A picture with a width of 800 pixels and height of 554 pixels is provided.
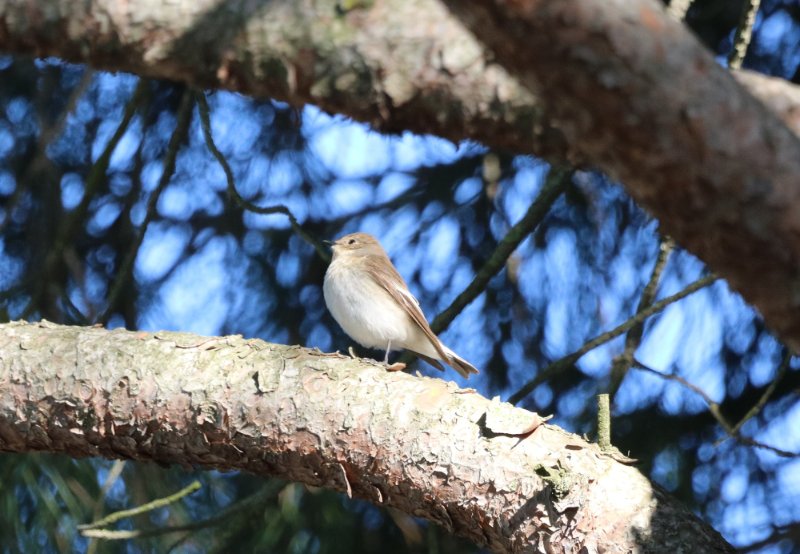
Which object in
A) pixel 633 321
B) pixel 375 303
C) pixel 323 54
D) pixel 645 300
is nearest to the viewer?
pixel 323 54

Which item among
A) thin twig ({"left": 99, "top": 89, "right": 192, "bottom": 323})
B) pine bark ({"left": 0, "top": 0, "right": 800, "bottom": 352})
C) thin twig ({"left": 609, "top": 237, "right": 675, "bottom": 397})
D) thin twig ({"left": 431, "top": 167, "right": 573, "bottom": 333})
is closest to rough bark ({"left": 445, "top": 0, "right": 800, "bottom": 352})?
→ pine bark ({"left": 0, "top": 0, "right": 800, "bottom": 352})

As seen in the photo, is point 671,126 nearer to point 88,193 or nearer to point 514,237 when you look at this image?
point 514,237

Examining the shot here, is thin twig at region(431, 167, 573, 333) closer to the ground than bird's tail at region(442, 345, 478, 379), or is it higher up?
higher up

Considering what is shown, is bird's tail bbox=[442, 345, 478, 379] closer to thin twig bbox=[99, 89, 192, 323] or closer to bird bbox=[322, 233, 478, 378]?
bird bbox=[322, 233, 478, 378]

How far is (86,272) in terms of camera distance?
4.07 meters

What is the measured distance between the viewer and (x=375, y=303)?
14.9 ft

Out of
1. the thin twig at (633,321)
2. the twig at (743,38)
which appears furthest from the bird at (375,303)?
the twig at (743,38)

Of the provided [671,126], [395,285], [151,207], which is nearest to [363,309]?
[395,285]

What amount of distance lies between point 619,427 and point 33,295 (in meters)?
2.01

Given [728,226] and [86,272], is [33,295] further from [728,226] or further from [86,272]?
[728,226]

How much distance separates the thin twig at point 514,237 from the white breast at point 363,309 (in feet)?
3.32

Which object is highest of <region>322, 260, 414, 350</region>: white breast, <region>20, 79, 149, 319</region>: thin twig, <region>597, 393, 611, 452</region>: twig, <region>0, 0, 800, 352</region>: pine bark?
<region>0, 0, 800, 352</region>: pine bark

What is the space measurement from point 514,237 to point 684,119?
74.5 inches

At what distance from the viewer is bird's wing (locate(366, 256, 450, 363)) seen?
424 cm
